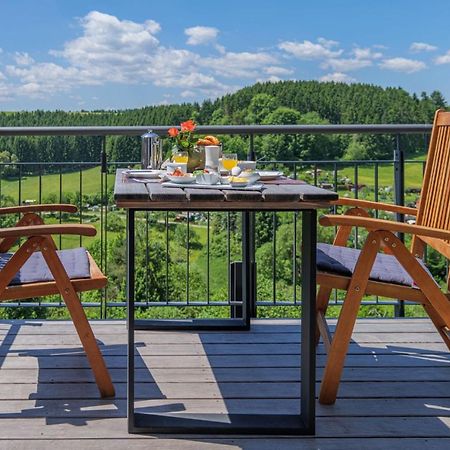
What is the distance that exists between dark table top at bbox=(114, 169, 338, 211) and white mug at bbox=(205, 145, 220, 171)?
77cm

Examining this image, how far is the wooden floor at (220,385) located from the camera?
2.25 meters

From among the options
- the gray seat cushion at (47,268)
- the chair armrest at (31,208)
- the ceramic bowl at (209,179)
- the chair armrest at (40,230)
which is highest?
the ceramic bowl at (209,179)

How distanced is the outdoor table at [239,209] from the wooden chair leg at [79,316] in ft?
0.85

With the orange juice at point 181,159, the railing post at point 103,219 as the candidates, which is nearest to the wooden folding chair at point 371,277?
the orange juice at point 181,159

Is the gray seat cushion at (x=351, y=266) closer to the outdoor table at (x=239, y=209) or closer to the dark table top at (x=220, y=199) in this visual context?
the outdoor table at (x=239, y=209)

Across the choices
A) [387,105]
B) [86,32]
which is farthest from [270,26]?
[387,105]

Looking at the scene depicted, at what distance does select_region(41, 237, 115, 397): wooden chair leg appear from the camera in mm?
2504

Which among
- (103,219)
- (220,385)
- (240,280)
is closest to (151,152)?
(240,280)

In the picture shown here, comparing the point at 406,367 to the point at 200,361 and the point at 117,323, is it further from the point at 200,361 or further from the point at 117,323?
the point at 117,323

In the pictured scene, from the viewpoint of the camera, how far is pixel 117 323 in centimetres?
370

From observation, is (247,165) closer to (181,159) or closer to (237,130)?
(181,159)

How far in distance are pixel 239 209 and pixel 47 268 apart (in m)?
0.88

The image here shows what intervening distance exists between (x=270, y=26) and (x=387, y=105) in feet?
86.4

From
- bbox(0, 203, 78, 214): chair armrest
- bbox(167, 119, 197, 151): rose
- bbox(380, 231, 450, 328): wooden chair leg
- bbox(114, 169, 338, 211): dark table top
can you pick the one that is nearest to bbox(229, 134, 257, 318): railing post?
bbox(167, 119, 197, 151): rose
